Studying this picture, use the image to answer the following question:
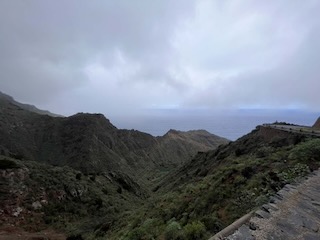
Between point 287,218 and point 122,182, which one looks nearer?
point 287,218

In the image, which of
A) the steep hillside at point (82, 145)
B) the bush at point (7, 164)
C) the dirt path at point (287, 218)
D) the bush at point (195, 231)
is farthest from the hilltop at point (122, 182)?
the dirt path at point (287, 218)

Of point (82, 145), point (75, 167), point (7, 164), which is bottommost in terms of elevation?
point (75, 167)

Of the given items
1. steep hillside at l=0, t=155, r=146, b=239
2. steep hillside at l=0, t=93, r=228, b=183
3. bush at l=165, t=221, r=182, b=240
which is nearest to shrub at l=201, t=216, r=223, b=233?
bush at l=165, t=221, r=182, b=240

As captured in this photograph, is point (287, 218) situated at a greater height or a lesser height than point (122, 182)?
greater

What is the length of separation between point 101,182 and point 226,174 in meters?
26.9

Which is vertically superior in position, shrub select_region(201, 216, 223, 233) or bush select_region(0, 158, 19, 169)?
shrub select_region(201, 216, 223, 233)

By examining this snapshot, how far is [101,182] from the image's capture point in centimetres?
3894

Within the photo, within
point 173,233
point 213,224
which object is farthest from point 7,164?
point 213,224

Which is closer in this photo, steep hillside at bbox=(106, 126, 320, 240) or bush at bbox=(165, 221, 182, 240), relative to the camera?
bush at bbox=(165, 221, 182, 240)

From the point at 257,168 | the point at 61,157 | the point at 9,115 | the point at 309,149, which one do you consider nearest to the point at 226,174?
the point at 257,168

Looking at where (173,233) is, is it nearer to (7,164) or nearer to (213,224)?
(213,224)

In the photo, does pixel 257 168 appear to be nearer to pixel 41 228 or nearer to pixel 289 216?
pixel 289 216

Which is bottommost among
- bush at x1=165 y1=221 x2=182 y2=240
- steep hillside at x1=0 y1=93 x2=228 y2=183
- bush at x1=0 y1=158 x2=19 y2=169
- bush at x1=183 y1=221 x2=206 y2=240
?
steep hillside at x1=0 y1=93 x2=228 y2=183

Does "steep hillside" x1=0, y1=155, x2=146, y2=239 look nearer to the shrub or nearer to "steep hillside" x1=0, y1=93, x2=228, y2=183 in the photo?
the shrub
